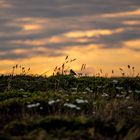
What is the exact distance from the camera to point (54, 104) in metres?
16.3

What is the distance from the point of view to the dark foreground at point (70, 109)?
12.7 meters

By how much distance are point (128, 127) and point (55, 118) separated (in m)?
1.87

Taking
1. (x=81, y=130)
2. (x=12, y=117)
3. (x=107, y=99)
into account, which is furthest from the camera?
(x=107, y=99)

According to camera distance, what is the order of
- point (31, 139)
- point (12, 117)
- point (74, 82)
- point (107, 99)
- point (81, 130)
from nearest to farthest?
point (31, 139) < point (81, 130) < point (12, 117) < point (107, 99) < point (74, 82)

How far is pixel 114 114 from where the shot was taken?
50.3ft

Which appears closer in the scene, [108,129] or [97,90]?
[108,129]

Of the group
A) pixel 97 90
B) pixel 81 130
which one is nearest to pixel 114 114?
pixel 81 130

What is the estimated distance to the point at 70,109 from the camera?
15.7 m

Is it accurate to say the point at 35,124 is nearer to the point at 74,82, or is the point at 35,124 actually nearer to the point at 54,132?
the point at 54,132

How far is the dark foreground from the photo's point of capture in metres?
12.7

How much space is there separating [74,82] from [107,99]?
4.10 m

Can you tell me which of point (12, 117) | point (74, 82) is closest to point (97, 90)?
point (74, 82)

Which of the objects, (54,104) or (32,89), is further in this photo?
(32,89)

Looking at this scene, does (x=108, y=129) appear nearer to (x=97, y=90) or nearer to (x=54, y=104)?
(x=54, y=104)
